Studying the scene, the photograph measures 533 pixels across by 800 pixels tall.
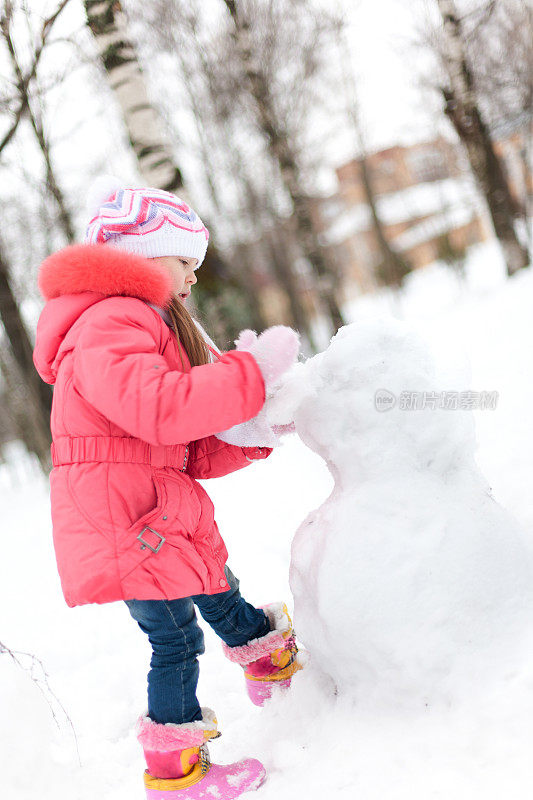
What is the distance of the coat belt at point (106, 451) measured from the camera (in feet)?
5.36

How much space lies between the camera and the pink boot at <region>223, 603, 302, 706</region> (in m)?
2.04

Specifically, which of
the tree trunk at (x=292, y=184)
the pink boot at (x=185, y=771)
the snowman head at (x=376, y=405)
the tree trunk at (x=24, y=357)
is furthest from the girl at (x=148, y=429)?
the tree trunk at (x=292, y=184)

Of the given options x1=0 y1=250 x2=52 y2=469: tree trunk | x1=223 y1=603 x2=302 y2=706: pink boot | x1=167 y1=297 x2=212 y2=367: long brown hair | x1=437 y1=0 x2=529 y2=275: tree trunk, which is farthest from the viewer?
x1=437 y1=0 x2=529 y2=275: tree trunk

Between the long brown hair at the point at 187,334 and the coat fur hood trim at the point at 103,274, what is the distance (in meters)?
0.10

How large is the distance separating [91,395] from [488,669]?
3.85ft

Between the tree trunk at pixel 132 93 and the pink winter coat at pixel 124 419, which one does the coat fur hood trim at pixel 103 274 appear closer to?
the pink winter coat at pixel 124 419

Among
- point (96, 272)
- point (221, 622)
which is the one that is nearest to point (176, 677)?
point (221, 622)

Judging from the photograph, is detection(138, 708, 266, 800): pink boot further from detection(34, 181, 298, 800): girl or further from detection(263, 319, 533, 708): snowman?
detection(263, 319, 533, 708): snowman

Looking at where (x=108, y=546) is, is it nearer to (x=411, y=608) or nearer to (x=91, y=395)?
(x=91, y=395)

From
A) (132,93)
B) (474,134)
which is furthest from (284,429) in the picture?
(474,134)

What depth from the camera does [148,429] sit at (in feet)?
4.84

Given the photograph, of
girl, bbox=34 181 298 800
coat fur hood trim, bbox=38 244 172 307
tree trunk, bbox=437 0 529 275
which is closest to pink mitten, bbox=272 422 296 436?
girl, bbox=34 181 298 800

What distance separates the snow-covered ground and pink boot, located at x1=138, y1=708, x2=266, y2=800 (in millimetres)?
80

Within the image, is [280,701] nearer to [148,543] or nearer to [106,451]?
[148,543]
